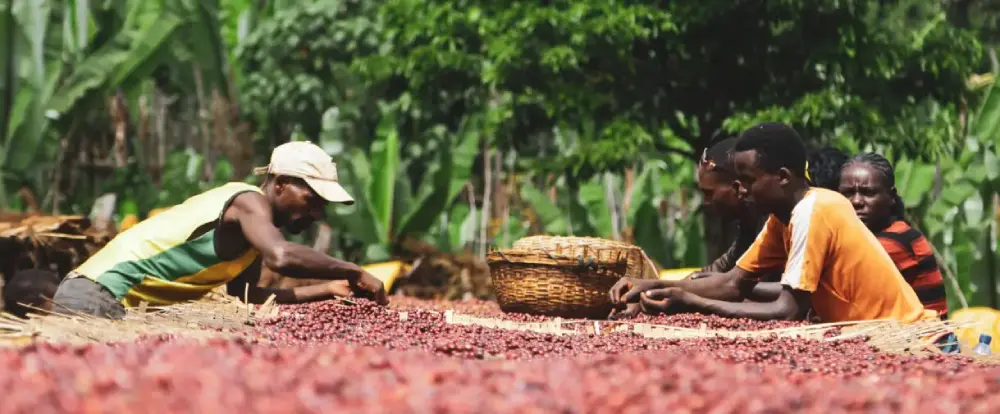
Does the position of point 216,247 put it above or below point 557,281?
above

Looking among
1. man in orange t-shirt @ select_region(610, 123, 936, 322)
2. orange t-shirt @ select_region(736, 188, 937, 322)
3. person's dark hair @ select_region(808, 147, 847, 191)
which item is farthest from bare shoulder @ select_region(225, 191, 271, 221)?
person's dark hair @ select_region(808, 147, 847, 191)

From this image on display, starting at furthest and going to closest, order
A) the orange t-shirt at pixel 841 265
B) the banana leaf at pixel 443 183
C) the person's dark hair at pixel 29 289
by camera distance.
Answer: the banana leaf at pixel 443 183 < the person's dark hair at pixel 29 289 < the orange t-shirt at pixel 841 265

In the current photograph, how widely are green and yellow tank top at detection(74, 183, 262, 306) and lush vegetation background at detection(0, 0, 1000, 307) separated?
15.4 feet

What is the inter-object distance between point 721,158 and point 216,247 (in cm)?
206

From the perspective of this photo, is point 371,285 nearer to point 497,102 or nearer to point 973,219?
point 973,219

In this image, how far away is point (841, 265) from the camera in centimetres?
374

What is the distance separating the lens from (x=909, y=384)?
230cm

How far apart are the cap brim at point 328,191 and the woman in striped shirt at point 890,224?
190 centimetres

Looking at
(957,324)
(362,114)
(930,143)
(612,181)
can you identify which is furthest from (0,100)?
(957,324)

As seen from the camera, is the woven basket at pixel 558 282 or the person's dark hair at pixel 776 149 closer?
the person's dark hair at pixel 776 149

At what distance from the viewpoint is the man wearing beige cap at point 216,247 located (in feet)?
13.0

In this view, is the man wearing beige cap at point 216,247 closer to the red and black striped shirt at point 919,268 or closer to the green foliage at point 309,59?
the red and black striped shirt at point 919,268

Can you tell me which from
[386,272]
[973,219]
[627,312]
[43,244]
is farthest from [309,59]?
[627,312]

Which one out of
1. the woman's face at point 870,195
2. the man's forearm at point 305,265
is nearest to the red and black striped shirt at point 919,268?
the woman's face at point 870,195
